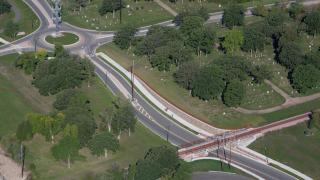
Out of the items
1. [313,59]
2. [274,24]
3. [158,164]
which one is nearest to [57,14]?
[274,24]

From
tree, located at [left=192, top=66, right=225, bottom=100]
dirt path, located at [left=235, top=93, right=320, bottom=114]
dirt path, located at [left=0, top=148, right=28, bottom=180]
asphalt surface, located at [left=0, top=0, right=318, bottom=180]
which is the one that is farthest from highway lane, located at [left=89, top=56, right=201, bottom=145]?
dirt path, located at [left=0, top=148, right=28, bottom=180]

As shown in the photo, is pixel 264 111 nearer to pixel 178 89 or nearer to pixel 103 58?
pixel 178 89

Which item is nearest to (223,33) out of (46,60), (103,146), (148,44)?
(148,44)

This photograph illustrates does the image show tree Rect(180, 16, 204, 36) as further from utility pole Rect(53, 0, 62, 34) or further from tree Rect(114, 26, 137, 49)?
utility pole Rect(53, 0, 62, 34)

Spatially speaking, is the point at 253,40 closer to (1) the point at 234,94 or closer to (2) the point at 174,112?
(1) the point at 234,94

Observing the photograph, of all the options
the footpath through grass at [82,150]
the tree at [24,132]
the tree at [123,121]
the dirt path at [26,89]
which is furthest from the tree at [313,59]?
the tree at [24,132]
